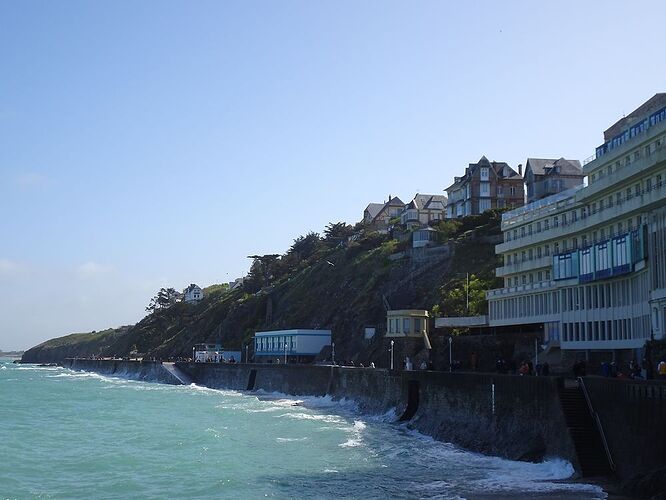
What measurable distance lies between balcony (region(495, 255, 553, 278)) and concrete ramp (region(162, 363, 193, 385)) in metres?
53.7

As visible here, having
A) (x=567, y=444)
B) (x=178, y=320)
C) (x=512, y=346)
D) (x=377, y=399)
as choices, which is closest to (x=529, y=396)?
(x=567, y=444)

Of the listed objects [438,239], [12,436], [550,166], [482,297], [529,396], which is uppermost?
[550,166]

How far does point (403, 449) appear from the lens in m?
37.8

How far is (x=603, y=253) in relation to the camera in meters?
45.9

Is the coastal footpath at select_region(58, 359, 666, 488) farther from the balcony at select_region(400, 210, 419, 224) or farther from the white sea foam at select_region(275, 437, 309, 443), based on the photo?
the balcony at select_region(400, 210, 419, 224)

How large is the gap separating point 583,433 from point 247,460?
14905 millimetres

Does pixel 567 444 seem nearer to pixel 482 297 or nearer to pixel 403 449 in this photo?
pixel 403 449

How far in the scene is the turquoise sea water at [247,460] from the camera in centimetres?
2858

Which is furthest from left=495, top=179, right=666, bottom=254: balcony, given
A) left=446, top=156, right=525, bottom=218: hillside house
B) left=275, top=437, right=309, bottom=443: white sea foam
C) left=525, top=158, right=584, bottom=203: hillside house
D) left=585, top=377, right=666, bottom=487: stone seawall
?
left=446, top=156, right=525, bottom=218: hillside house

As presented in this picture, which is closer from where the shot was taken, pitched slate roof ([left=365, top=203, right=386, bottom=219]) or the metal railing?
the metal railing

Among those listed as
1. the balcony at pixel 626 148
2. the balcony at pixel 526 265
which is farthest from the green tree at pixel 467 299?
the balcony at pixel 626 148

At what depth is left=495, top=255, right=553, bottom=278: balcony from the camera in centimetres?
5900

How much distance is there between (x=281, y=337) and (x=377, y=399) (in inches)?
1717

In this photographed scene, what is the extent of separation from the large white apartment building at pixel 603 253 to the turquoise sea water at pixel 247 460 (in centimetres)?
1350
